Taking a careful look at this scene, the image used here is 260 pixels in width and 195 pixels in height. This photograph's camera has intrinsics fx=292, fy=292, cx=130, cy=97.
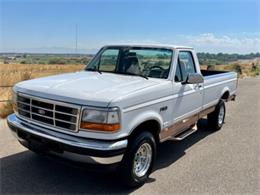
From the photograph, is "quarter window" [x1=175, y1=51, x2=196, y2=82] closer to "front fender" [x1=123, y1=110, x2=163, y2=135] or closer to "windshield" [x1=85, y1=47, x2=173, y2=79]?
"windshield" [x1=85, y1=47, x2=173, y2=79]

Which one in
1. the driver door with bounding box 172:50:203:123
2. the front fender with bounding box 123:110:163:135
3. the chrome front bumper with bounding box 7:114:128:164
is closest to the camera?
the chrome front bumper with bounding box 7:114:128:164

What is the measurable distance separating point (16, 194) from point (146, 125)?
1958mm

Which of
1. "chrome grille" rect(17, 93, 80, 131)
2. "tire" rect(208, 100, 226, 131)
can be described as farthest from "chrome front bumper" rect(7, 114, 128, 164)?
"tire" rect(208, 100, 226, 131)

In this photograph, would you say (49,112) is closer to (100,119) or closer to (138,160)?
(100,119)

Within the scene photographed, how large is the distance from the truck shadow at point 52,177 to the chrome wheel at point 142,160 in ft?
0.99

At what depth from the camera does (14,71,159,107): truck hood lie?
3.58 meters

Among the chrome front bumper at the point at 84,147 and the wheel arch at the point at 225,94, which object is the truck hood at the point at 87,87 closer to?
the chrome front bumper at the point at 84,147

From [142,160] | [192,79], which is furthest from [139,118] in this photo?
[192,79]

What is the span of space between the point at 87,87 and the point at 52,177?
1.45 metres

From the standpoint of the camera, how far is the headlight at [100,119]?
11.4 ft

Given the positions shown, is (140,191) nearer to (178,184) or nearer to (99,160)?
(178,184)

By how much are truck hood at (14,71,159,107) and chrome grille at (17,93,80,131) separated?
80mm

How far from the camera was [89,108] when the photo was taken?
3.50 metres

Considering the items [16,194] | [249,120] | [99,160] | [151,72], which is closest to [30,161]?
[16,194]
